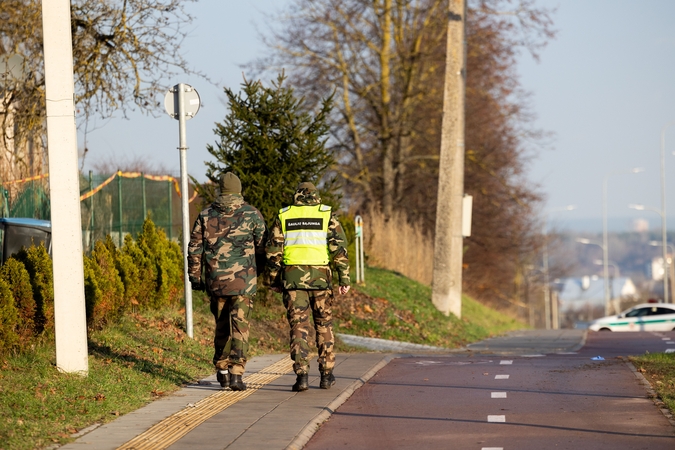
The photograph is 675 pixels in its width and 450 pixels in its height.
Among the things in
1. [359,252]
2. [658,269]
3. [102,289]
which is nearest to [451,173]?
[359,252]

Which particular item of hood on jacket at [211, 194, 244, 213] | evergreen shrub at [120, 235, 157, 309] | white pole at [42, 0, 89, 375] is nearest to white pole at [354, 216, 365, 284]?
evergreen shrub at [120, 235, 157, 309]

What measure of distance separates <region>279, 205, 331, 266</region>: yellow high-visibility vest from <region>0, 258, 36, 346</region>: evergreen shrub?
8.66 ft

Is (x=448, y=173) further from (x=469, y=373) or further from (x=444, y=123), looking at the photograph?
(x=469, y=373)

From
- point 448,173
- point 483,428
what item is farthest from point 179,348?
point 448,173

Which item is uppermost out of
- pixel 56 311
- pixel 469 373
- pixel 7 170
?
pixel 7 170

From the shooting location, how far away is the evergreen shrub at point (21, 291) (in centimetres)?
993

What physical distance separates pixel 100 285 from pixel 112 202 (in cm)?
672

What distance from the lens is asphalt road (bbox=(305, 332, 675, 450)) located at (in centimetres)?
742

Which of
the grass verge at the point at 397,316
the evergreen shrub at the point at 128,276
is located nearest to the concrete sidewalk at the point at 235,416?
the evergreen shrub at the point at 128,276

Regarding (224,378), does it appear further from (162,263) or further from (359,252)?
(359,252)

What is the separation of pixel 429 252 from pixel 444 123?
11983 mm

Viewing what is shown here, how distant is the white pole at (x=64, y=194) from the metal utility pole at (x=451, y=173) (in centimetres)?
1346

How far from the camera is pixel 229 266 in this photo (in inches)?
371

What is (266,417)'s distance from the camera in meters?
8.19
